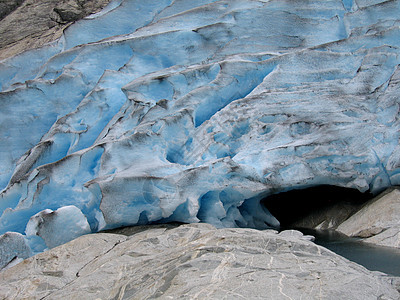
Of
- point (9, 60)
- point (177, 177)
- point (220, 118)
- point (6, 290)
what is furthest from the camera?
point (9, 60)

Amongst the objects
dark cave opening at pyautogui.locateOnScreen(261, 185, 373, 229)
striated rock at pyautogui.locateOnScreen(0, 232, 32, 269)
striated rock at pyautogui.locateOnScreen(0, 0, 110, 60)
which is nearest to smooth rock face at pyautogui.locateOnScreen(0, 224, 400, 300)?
striated rock at pyautogui.locateOnScreen(0, 232, 32, 269)

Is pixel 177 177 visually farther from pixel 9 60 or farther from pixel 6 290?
pixel 9 60

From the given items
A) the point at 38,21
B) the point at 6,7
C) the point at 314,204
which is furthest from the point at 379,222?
the point at 6,7

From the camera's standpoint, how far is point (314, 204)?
17.9ft

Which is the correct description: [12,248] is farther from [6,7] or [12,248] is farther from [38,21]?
[6,7]

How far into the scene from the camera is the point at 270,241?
3.25 meters

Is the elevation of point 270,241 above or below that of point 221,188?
above

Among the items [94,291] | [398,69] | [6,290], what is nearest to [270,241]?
[94,291]

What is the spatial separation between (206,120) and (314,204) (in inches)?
71.2

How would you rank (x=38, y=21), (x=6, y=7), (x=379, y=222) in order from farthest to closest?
(x=6, y=7) < (x=38, y=21) < (x=379, y=222)

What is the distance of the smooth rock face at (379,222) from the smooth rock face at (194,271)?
1199 millimetres

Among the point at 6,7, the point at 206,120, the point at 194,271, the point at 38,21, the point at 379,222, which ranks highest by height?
the point at 6,7

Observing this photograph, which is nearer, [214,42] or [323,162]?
[323,162]

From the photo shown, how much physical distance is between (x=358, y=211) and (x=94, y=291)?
321 cm
